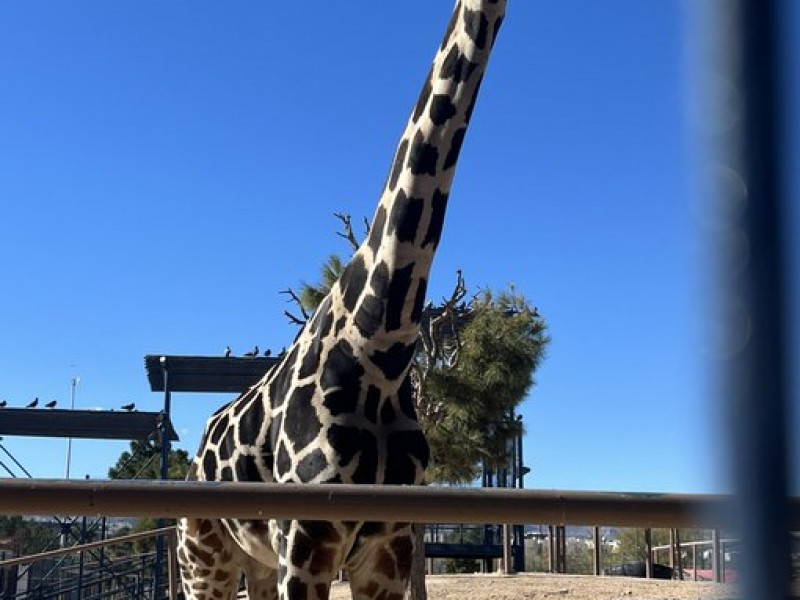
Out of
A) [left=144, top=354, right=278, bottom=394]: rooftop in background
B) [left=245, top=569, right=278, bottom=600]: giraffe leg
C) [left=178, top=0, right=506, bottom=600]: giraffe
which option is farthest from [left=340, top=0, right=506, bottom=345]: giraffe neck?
[left=144, top=354, right=278, bottom=394]: rooftop in background

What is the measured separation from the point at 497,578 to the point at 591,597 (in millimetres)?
4137

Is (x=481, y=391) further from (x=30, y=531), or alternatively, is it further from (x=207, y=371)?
(x=30, y=531)

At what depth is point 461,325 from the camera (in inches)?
819

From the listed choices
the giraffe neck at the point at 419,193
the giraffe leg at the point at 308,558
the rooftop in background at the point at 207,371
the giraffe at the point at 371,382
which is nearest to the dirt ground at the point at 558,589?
the rooftop in background at the point at 207,371

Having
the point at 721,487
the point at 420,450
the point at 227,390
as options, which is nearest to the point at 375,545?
the point at 420,450

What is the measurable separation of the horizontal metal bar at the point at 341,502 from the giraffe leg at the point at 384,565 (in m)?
2.18

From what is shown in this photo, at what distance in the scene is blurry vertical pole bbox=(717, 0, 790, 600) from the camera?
0.95 m

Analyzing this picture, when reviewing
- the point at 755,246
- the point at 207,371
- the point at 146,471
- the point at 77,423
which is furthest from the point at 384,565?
the point at 146,471

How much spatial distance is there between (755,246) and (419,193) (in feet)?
14.5

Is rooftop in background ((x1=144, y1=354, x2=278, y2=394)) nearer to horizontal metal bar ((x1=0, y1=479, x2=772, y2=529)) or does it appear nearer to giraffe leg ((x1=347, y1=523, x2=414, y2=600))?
giraffe leg ((x1=347, y1=523, x2=414, y2=600))

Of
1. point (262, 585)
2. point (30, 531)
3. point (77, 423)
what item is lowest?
point (262, 585)

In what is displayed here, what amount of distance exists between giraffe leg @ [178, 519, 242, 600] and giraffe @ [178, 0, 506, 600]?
883 mm

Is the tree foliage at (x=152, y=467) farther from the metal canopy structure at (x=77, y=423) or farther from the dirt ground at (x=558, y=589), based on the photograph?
the dirt ground at (x=558, y=589)

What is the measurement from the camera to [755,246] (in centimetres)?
95
